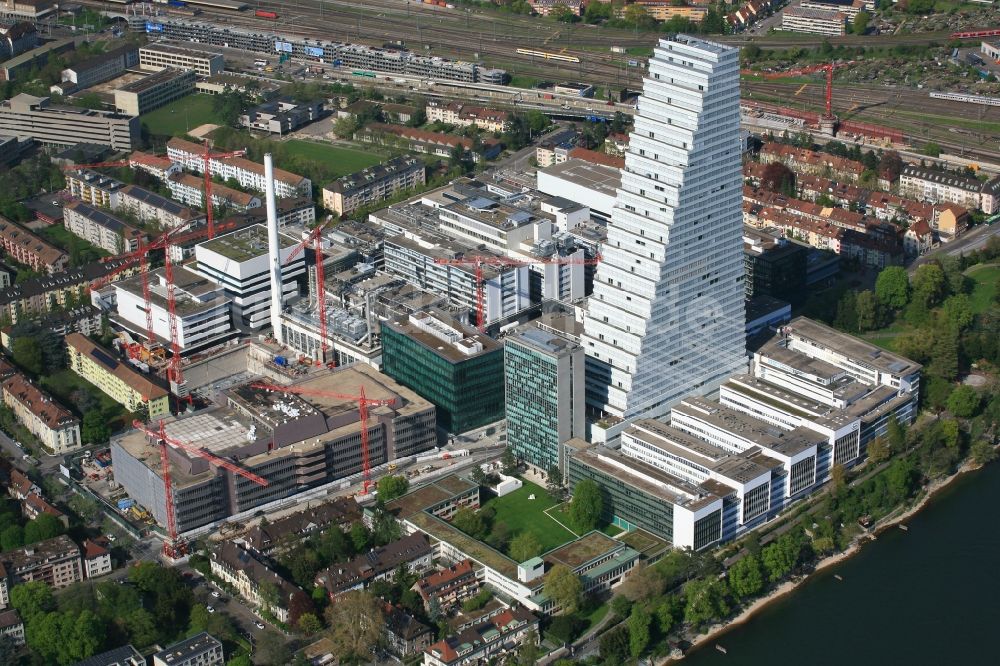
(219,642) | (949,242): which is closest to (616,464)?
(219,642)

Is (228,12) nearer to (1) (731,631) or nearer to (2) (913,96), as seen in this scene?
(2) (913,96)

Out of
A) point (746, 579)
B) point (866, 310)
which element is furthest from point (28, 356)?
point (866, 310)

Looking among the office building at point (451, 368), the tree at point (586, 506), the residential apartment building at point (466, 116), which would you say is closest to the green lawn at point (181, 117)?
the residential apartment building at point (466, 116)

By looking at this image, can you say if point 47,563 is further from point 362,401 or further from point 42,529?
point 362,401

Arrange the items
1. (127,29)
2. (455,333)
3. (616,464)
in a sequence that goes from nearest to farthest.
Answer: (616,464) < (455,333) < (127,29)

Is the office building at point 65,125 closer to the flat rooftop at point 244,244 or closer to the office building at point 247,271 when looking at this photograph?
the flat rooftop at point 244,244

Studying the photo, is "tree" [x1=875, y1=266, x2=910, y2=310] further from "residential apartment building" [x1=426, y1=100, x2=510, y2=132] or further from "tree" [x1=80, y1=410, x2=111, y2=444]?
"tree" [x1=80, y1=410, x2=111, y2=444]
